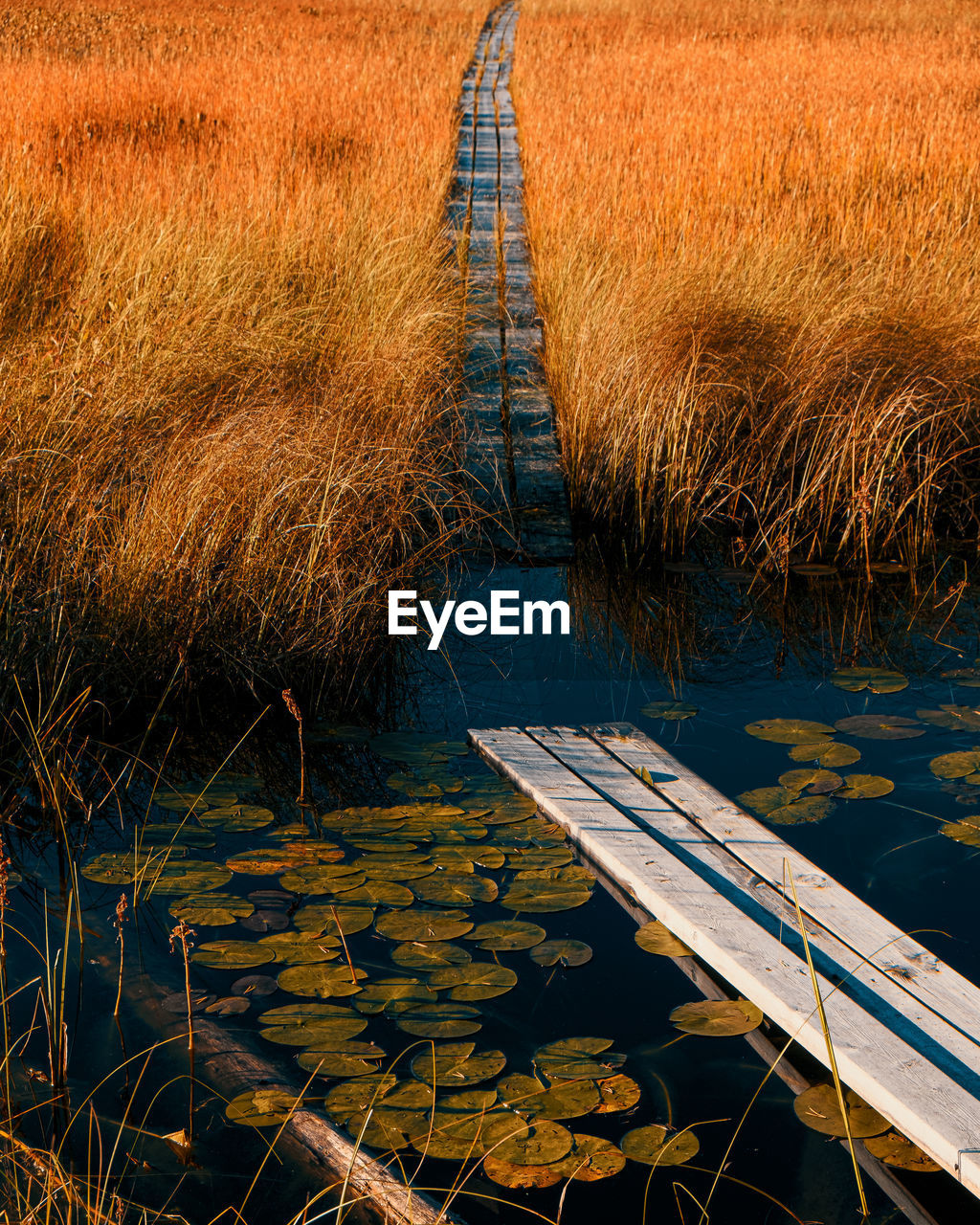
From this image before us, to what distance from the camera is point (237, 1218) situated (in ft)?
6.12

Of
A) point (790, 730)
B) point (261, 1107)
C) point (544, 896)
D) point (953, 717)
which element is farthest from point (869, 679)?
point (261, 1107)

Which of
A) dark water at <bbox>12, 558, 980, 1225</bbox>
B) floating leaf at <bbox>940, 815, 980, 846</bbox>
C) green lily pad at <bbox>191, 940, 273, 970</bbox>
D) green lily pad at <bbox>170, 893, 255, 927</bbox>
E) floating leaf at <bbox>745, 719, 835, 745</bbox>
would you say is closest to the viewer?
dark water at <bbox>12, 558, 980, 1225</bbox>

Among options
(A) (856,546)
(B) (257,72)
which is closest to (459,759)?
(A) (856,546)

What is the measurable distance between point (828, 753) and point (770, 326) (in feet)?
7.90

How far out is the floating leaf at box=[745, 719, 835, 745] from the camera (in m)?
3.40

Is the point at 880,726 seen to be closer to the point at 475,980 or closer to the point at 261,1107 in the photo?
the point at 475,980

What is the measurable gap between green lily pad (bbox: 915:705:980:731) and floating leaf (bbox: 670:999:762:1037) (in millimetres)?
1435

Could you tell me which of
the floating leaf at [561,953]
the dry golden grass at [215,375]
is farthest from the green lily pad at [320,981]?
the dry golden grass at [215,375]

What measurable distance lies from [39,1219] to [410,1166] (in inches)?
23.3

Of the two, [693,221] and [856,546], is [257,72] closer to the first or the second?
[693,221]

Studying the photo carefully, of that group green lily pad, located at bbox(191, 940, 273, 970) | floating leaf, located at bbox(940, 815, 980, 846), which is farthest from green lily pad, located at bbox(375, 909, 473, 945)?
floating leaf, located at bbox(940, 815, 980, 846)

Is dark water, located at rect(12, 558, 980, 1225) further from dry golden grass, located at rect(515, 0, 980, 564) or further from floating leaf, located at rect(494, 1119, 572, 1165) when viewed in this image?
dry golden grass, located at rect(515, 0, 980, 564)

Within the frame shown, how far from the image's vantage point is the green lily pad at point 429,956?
8.07 ft

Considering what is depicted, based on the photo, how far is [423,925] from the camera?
2578mm
